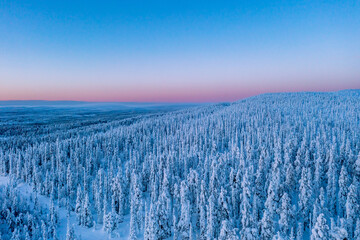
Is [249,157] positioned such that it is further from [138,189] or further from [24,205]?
[24,205]

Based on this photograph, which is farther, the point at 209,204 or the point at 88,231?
the point at 88,231

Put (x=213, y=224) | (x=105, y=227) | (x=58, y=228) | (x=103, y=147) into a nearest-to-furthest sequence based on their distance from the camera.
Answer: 1. (x=213, y=224)
2. (x=105, y=227)
3. (x=58, y=228)
4. (x=103, y=147)

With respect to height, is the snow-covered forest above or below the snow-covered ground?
above

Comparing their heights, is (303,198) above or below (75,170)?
above

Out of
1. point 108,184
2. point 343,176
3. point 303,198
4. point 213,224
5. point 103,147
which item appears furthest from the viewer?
point 103,147

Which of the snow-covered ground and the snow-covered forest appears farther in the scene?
the snow-covered ground

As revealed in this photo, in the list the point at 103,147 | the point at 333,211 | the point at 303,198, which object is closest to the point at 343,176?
the point at 333,211

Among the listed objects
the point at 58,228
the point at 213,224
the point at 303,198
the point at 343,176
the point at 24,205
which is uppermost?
the point at 343,176

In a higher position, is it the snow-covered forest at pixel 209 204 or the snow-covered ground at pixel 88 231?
the snow-covered forest at pixel 209 204

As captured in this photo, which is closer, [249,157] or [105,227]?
[105,227]

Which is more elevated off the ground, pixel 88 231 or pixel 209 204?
pixel 209 204

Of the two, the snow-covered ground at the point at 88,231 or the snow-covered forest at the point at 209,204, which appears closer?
the snow-covered forest at the point at 209,204
